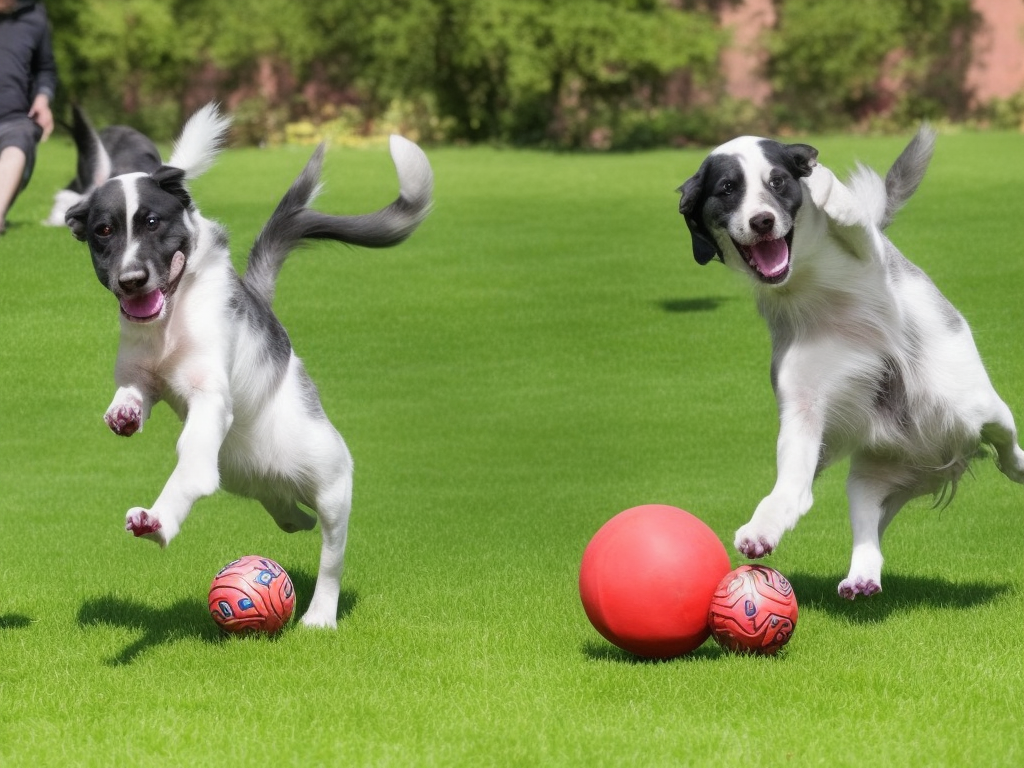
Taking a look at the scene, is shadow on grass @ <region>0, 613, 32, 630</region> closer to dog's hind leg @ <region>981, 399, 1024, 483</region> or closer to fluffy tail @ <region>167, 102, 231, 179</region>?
fluffy tail @ <region>167, 102, 231, 179</region>

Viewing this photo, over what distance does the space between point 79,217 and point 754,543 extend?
3.10m

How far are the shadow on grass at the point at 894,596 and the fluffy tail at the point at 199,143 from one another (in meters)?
3.62

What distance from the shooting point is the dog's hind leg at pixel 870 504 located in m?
6.39

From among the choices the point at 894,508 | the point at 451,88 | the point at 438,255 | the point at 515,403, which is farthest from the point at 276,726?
the point at 451,88

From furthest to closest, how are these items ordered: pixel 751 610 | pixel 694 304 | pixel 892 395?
pixel 694 304 → pixel 892 395 → pixel 751 610

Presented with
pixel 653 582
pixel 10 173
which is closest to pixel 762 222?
pixel 653 582

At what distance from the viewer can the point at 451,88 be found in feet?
125

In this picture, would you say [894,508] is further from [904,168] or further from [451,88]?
[451,88]

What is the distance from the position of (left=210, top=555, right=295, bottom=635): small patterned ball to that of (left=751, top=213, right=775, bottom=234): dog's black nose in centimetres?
269

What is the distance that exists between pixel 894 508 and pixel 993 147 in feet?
82.5

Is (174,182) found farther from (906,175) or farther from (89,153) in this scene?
(89,153)

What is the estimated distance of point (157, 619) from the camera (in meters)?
6.90

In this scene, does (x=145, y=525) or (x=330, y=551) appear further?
(x=330, y=551)

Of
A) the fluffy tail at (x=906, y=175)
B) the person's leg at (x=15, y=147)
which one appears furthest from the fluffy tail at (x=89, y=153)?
the fluffy tail at (x=906, y=175)
